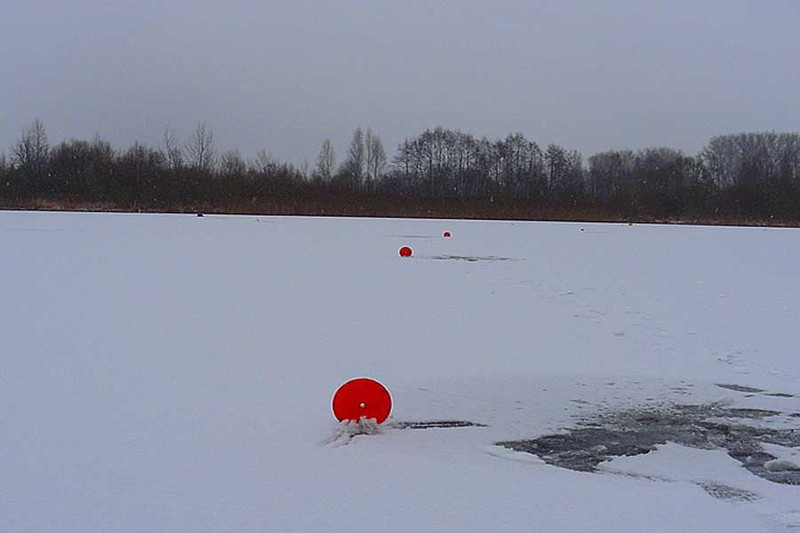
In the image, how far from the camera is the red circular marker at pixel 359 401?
367 centimetres

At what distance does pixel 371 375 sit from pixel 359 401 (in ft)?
4.16

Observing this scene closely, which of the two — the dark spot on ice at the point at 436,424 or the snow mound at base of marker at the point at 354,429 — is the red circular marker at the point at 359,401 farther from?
the dark spot on ice at the point at 436,424

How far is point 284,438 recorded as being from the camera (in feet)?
11.6

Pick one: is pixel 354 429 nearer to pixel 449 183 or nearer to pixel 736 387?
pixel 736 387

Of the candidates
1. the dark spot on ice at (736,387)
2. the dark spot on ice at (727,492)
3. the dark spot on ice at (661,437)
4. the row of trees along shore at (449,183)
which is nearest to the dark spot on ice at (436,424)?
the dark spot on ice at (661,437)

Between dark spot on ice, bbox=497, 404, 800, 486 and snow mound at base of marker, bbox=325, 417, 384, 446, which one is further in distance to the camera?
snow mound at base of marker, bbox=325, 417, 384, 446

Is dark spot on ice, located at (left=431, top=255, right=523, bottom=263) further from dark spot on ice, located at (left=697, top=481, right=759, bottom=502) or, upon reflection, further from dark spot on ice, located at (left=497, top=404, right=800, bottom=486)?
dark spot on ice, located at (left=697, top=481, right=759, bottom=502)

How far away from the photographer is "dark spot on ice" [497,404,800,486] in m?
3.36

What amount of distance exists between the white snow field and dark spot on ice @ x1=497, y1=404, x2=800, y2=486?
0.08 metres

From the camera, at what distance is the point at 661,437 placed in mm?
3711

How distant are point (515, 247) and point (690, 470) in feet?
47.3

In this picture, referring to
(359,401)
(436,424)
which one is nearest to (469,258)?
(436,424)

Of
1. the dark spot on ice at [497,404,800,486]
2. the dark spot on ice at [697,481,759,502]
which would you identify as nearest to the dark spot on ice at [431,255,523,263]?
the dark spot on ice at [497,404,800,486]

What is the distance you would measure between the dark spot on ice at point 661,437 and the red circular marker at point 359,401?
63 cm
